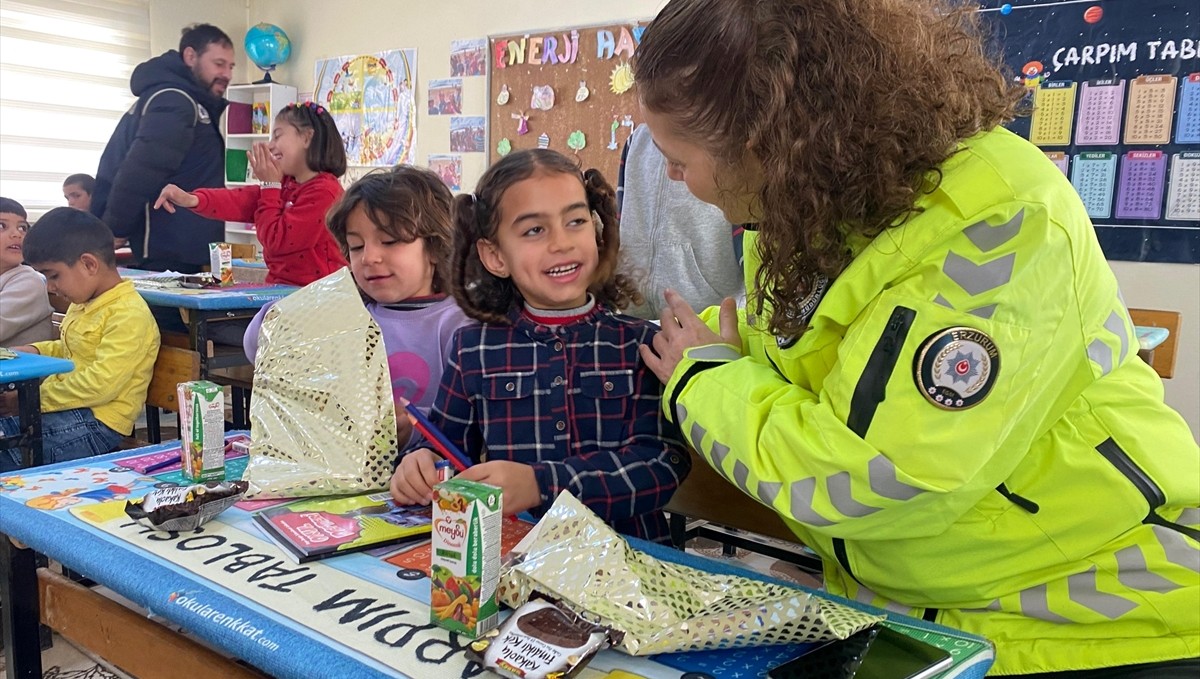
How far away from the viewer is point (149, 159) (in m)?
4.33

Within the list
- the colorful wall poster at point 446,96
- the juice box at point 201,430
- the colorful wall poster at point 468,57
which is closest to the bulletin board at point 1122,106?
the juice box at point 201,430

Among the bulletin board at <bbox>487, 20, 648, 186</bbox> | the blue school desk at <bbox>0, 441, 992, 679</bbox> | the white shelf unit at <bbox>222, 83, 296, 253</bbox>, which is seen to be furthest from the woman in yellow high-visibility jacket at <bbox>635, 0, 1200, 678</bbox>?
the white shelf unit at <bbox>222, 83, 296, 253</bbox>

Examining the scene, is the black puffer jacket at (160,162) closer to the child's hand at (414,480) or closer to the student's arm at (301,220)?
the student's arm at (301,220)

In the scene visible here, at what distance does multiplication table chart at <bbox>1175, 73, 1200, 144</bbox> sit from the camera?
312cm

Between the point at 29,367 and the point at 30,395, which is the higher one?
the point at 29,367

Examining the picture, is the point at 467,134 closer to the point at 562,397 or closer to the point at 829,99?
the point at 562,397

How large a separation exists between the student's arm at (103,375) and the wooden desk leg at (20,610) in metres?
1.62

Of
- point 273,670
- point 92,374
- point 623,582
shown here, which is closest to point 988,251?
point 623,582

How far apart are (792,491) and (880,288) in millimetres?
208

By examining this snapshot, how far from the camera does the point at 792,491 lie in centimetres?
82

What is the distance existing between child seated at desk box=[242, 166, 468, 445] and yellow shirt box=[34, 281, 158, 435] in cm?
131

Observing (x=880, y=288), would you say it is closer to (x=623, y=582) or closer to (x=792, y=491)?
(x=792, y=491)

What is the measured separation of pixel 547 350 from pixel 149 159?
12.4 feet

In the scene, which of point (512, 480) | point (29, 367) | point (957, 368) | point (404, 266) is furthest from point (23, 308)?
point (957, 368)
